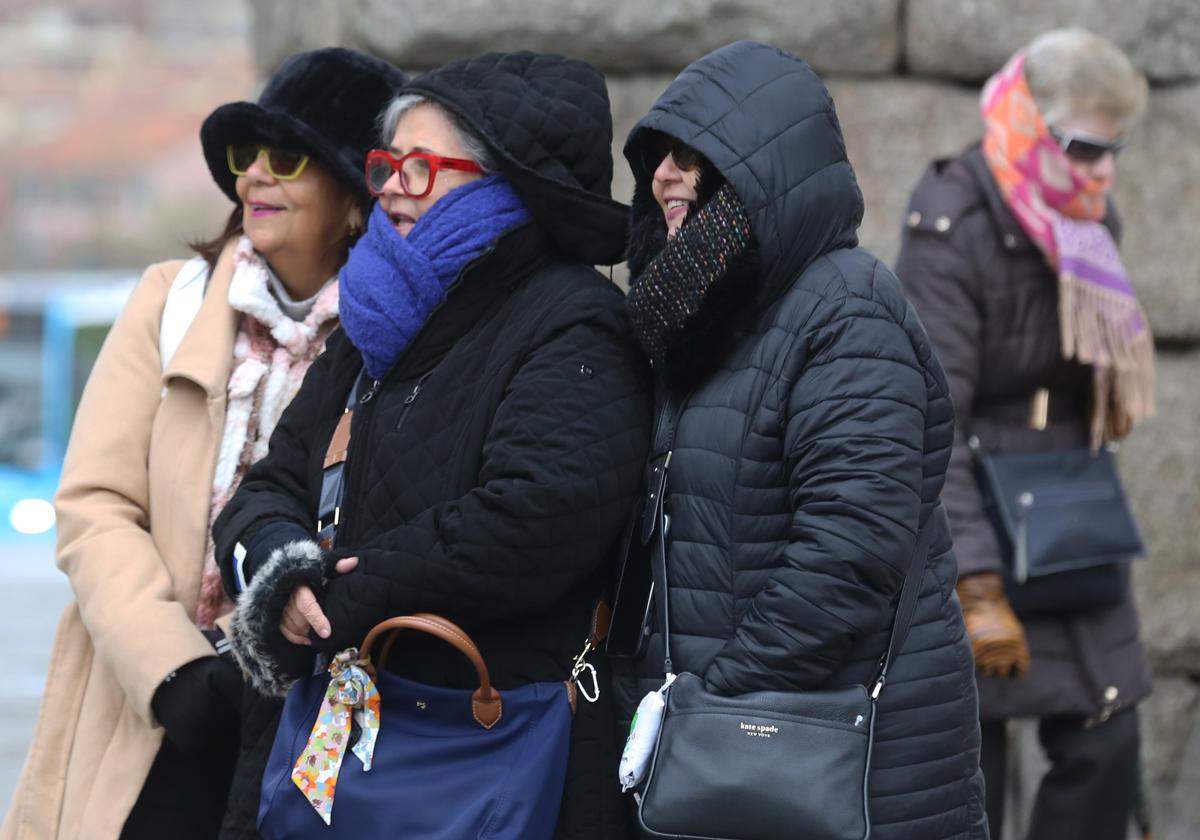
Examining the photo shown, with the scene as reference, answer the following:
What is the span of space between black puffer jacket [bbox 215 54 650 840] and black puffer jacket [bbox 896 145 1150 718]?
1.16 metres

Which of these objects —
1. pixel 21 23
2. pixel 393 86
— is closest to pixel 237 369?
pixel 393 86

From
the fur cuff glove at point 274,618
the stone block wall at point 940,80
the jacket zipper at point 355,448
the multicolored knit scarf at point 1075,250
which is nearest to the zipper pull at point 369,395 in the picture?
the jacket zipper at point 355,448

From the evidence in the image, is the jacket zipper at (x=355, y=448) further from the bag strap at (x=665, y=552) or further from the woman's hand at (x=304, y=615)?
the bag strap at (x=665, y=552)

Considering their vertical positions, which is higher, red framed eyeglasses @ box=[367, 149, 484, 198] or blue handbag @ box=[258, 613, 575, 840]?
red framed eyeglasses @ box=[367, 149, 484, 198]

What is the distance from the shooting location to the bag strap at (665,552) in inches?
100

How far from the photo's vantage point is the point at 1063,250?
12.4ft

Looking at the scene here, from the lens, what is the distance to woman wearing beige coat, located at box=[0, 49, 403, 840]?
307cm

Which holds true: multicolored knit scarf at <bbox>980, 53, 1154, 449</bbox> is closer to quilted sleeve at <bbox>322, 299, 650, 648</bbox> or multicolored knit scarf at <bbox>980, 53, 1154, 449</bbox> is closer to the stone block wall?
the stone block wall

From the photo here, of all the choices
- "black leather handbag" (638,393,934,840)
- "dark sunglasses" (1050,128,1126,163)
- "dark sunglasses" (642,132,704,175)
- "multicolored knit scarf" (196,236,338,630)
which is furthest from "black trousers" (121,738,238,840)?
"dark sunglasses" (1050,128,1126,163)

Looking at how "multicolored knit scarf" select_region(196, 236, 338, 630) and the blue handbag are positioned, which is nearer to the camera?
→ the blue handbag

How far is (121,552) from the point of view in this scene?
3121 mm

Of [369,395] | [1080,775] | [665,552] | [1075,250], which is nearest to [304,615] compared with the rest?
[369,395]

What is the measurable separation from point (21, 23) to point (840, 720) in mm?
62191

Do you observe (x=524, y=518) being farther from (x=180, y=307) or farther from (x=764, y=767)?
(x=180, y=307)
